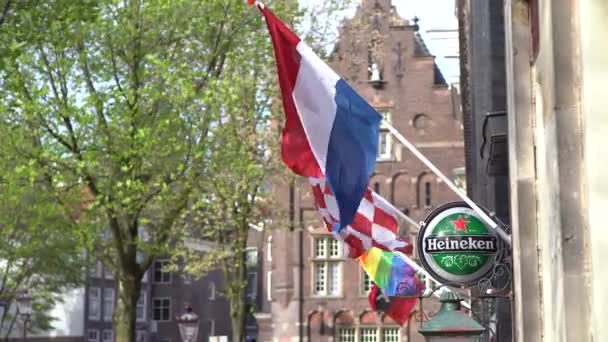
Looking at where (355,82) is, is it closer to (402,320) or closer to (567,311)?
(402,320)

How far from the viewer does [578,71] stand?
740cm

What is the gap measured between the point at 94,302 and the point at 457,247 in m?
65.9

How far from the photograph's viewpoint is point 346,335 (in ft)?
172

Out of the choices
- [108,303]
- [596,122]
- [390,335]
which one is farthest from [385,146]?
[596,122]

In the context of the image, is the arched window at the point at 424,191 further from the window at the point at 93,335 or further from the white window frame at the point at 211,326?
the white window frame at the point at 211,326

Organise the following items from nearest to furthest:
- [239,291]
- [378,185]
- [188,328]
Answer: [188,328] → [239,291] → [378,185]

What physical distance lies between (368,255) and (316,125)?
7.65 m

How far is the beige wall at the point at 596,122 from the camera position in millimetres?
6926

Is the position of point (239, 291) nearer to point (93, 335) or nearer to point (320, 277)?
point (320, 277)

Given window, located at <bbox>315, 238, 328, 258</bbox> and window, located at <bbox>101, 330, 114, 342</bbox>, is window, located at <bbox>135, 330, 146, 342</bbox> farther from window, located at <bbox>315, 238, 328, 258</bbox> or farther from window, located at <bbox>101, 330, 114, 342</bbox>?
window, located at <bbox>315, 238, 328, 258</bbox>

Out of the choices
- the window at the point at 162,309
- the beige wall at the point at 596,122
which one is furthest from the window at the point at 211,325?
the beige wall at the point at 596,122

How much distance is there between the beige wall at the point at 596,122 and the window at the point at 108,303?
235 ft

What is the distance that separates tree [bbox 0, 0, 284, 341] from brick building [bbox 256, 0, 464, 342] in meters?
23.1

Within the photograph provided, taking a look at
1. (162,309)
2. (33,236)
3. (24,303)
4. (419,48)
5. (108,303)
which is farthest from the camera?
(162,309)
